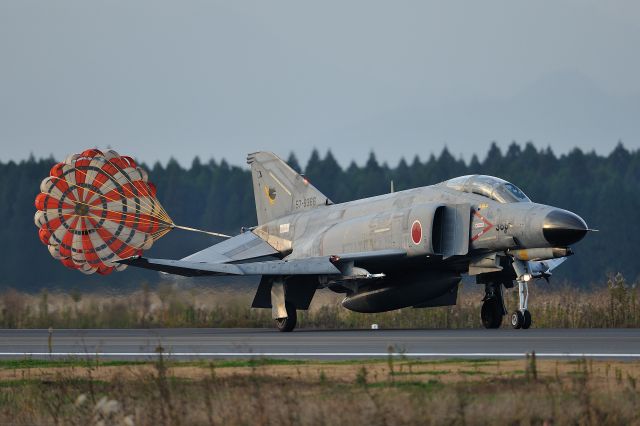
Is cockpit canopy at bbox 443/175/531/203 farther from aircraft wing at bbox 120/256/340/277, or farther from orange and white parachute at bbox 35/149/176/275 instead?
orange and white parachute at bbox 35/149/176/275

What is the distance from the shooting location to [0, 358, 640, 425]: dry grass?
28.6ft

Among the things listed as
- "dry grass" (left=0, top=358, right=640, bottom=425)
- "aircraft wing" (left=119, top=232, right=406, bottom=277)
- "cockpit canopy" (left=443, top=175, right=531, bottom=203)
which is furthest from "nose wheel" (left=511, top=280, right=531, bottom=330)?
"dry grass" (left=0, top=358, right=640, bottom=425)

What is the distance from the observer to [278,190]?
27.6 meters

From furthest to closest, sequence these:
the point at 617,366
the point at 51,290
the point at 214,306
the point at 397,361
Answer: the point at 51,290 → the point at 214,306 → the point at 397,361 → the point at 617,366

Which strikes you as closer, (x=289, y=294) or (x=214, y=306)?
(x=289, y=294)

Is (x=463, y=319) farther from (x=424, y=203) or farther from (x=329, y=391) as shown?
(x=329, y=391)

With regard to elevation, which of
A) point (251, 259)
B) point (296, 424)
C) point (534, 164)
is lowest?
point (296, 424)

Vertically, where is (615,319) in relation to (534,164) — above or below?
below

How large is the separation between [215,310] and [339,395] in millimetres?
16752

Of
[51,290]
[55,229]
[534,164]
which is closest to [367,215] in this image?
[55,229]

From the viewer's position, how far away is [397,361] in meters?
13.3

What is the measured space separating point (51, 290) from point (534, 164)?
75.3 metres

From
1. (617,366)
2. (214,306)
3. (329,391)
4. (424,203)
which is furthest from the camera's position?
(214,306)

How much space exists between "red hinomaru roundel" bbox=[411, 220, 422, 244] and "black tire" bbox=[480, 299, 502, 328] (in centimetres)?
179
